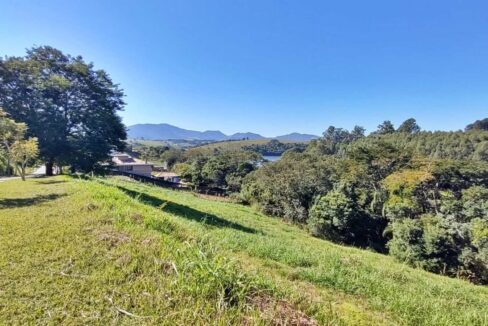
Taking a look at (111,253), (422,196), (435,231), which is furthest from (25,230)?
(422,196)

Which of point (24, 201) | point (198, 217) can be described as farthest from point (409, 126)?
point (24, 201)

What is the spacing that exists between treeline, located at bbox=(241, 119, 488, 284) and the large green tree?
17.6m

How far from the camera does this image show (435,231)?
15.0 meters

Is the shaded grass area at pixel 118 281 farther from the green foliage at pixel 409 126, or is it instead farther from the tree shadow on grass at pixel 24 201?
the green foliage at pixel 409 126

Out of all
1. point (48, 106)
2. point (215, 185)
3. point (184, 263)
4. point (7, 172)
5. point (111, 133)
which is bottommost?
point (215, 185)

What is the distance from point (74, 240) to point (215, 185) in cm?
4152

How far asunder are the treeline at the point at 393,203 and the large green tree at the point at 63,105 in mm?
17583

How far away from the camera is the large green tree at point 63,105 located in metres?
16.1

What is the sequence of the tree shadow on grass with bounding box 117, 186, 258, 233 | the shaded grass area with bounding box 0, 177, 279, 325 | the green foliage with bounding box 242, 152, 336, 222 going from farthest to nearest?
1. the green foliage with bounding box 242, 152, 336, 222
2. the tree shadow on grass with bounding box 117, 186, 258, 233
3. the shaded grass area with bounding box 0, 177, 279, 325

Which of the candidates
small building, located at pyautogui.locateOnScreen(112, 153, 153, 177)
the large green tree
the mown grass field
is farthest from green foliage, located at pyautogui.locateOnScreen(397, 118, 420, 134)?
the mown grass field

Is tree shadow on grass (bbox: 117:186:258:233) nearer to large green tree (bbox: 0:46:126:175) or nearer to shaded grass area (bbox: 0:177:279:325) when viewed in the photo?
shaded grass area (bbox: 0:177:279:325)

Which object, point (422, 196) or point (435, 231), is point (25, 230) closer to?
point (435, 231)

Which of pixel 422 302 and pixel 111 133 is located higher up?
pixel 111 133

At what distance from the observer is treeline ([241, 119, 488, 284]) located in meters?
15.0
